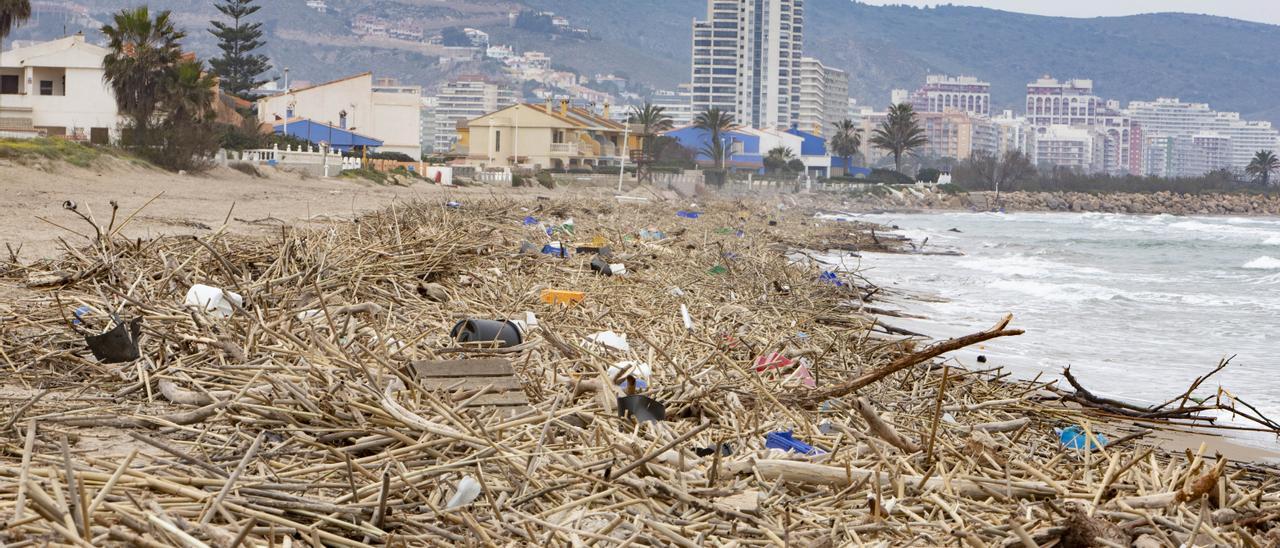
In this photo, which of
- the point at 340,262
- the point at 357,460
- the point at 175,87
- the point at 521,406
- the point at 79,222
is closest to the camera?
the point at 357,460

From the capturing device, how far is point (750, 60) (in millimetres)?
193125

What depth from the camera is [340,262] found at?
6.46 meters

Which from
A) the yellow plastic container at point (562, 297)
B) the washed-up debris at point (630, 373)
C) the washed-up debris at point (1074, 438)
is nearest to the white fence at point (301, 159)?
the yellow plastic container at point (562, 297)

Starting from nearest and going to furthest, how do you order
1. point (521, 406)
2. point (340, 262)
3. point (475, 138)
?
point (521, 406) < point (340, 262) < point (475, 138)

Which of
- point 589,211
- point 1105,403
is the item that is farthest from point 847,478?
point 589,211

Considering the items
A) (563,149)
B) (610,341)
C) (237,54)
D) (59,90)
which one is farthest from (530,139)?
(610,341)

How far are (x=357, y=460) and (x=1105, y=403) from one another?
4164mm

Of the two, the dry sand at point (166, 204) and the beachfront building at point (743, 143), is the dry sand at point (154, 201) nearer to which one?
the dry sand at point (166, 204)

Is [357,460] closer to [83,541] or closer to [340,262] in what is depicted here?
[83,541]

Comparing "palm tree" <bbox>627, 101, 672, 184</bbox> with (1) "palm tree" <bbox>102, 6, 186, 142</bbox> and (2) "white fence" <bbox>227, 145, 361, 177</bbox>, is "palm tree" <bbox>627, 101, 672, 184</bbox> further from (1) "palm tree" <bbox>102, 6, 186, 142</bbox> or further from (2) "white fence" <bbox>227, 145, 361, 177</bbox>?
(1) "palm tree" <bbox>102, 6, 186, 142</bbox>

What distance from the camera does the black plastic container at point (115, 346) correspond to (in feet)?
14.2

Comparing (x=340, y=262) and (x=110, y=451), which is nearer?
(x=110, y=451)

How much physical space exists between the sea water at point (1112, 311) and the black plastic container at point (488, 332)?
2.45 m

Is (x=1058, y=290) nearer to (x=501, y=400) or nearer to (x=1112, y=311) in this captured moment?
(x=1112, y=311)
